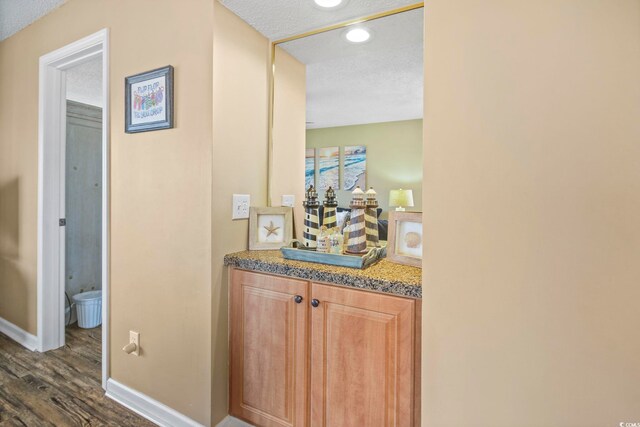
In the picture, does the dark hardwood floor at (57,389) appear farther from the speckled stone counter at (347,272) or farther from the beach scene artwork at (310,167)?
the beach scene artwork at (310,167)

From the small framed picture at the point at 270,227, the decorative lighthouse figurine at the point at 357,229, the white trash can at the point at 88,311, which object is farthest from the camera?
the white trash can at the point at 88,311

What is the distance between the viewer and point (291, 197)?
1.84 meters

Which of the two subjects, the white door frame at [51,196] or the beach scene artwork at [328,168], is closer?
the beach scene artwork at [328,168]

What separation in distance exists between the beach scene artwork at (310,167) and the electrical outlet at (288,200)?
5.1 inches

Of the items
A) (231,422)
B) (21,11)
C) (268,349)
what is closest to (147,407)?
(231,422)

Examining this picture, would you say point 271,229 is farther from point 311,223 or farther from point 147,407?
point 147,407

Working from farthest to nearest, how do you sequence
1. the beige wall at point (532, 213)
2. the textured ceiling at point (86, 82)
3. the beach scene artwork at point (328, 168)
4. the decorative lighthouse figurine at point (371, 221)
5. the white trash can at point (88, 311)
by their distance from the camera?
the white trash can at point (88, 311) → the textured ceiling at point (86, 82) → the beach scene artwork at point (328, 168) → the decorative lighthouse figurine at point (371, 221) → the beige wall at point (532, 213)

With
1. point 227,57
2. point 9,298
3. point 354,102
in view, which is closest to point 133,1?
point 227,57

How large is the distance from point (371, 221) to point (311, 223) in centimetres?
29

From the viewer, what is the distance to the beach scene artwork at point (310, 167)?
1759mm

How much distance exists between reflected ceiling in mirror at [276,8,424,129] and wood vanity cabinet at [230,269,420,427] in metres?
0.88

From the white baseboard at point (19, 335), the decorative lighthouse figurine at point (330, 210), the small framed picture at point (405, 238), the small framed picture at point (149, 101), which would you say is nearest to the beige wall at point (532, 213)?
the small framed picture at point (405, 238)

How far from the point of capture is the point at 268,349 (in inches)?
53.9

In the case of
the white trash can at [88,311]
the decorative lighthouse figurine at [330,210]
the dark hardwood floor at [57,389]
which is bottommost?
Result: the dark hardwood floor at [57,389]
